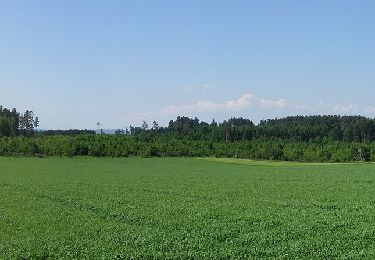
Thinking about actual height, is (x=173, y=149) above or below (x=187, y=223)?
above

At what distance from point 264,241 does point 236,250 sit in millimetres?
2312

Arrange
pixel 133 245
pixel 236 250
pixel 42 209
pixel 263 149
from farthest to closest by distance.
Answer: pixel 263 149, pixel 42 209, pixel 133 245, pixel 236 250

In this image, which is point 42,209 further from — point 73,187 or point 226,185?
point 226,185

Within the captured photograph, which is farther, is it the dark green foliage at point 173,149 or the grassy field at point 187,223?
the dark green foliage at point 173,149

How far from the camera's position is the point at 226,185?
51406mm

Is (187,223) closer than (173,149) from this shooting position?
Yes

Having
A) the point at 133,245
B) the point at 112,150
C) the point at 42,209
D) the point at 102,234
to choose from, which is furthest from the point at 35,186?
the point at 112,150

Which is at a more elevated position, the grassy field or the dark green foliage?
the dark green foliage

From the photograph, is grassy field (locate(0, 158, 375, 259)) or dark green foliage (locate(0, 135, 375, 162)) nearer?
grassy field (locate(0, 158, 375, 259))

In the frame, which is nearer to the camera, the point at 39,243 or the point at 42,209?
the point at 39,243

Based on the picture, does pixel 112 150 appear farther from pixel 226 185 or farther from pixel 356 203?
pixel 356 203

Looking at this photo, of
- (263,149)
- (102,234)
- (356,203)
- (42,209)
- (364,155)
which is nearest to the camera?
(102,234)

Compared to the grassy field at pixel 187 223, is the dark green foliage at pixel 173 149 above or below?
above

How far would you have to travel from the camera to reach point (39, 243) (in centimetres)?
2253
